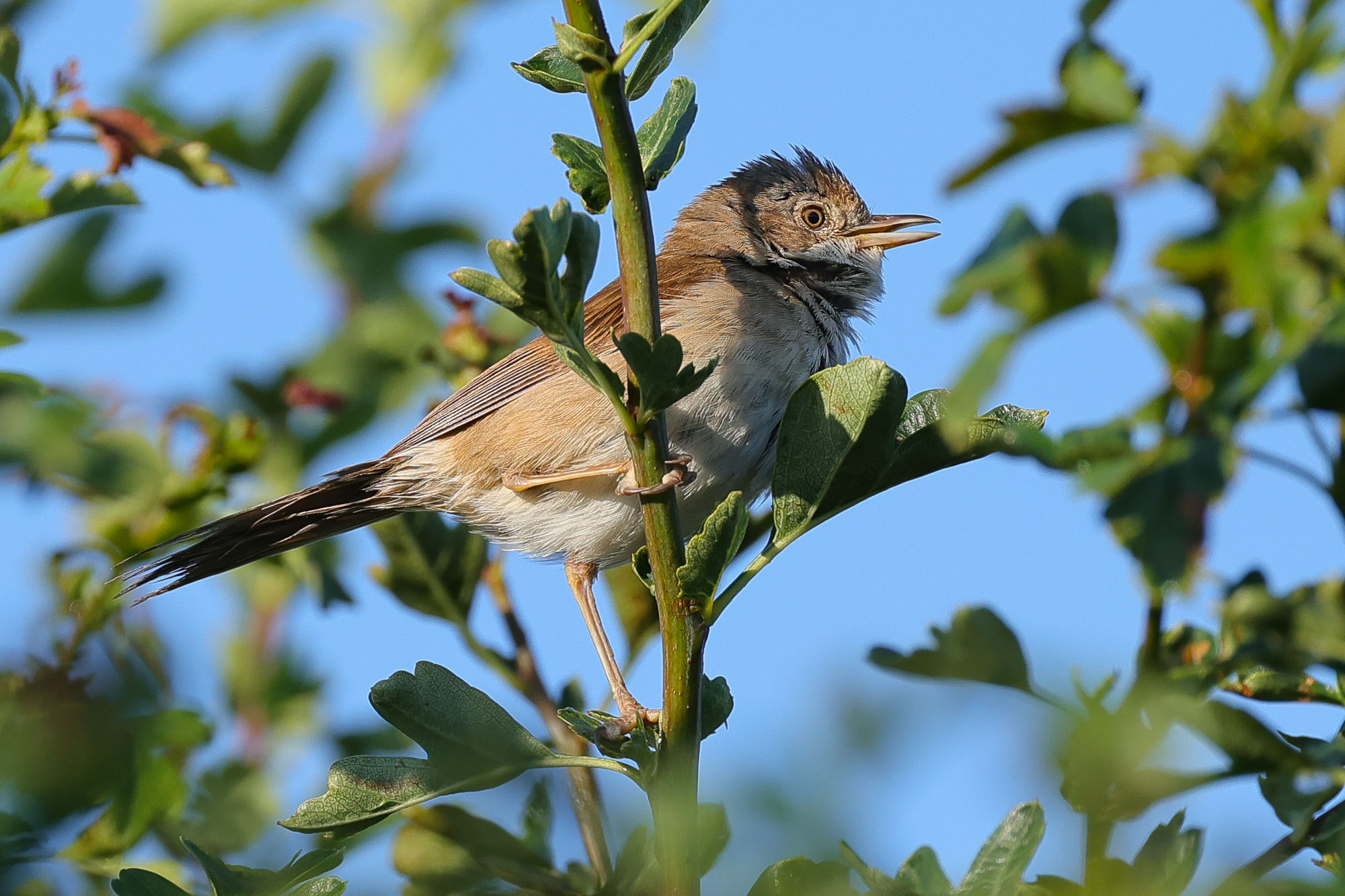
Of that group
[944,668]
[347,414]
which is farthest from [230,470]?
[944,668]

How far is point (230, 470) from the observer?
3.08m

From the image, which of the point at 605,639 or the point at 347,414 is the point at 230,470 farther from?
the point at 605,639

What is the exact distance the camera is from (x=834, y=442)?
2.30 metres

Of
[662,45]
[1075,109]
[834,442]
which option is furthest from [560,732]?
[1075,109]

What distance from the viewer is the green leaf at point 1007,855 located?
1.66 meters

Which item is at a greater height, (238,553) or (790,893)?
(790,893)

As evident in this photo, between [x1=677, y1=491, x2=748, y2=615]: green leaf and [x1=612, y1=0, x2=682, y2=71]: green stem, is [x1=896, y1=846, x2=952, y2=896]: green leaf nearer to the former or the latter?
[x1=677, y1=491, x2=748, y2=615]: green leaf

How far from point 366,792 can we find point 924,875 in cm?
99

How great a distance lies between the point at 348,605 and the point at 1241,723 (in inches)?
88.6

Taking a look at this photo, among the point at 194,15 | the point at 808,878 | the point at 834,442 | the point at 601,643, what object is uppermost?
the point at 194,15

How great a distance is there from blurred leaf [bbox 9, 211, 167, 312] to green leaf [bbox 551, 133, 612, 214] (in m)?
0.79

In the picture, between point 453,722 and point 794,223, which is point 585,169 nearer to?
point 453,722

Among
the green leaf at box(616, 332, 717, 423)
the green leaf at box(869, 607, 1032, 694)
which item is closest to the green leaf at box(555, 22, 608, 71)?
the green leaf at box(616, 332, 717, 423)

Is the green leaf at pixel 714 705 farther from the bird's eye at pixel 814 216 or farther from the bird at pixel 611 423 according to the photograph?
the bird's eye at pixel 814 216
